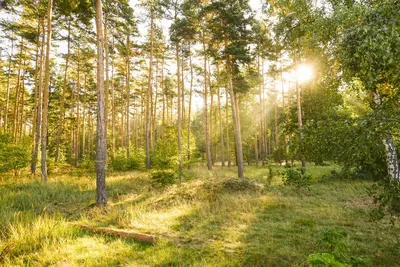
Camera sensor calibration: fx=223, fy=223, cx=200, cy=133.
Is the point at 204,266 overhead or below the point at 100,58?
below

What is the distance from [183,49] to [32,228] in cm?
1882

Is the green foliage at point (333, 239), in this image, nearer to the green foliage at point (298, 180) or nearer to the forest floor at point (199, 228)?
the forest floor at point (199, 228)

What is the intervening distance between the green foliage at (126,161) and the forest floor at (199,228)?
6974 millimetres

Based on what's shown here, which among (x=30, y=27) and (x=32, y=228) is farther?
(x=30, y=27)

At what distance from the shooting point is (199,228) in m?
6.15

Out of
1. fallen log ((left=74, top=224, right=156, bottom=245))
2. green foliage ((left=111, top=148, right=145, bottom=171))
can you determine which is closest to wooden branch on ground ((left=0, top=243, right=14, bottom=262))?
fallen log ((left=74, top=224, right=156, bottom=245))

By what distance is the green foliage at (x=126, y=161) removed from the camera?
17.7m

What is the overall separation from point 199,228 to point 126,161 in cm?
1330

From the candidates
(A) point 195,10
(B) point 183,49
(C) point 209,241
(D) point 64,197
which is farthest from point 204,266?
(B) point 183,49

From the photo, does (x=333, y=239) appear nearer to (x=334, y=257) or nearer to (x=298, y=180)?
(x=334, y=257)

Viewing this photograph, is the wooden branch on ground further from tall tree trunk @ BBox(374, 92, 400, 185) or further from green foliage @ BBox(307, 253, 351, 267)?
tall tree trunk @ BBox(374, 92, 400, 185)

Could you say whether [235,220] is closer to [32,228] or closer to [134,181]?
[32,228]

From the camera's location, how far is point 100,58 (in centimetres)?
905

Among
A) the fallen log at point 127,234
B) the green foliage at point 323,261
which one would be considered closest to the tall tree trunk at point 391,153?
the green foliage at point 323,261
